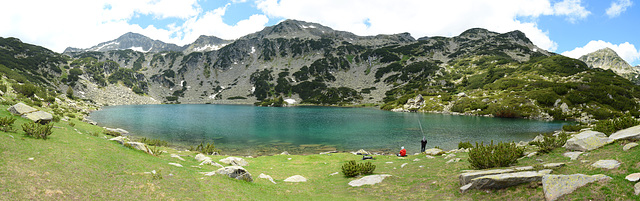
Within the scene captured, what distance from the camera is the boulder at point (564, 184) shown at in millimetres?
8953

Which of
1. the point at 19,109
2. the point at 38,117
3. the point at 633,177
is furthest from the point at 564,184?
the point at 19,109

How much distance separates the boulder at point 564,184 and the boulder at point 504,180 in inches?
35.0

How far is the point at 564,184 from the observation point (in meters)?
9.13

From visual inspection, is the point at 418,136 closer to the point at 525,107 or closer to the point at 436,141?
the point at 436,141

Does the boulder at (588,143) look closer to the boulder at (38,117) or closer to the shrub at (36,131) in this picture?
the shrub at (36,131)

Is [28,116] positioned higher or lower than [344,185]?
higher

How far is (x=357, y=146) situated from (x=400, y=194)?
33.6 m

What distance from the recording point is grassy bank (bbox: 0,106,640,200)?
30.6 ft

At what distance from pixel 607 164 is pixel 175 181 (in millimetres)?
20565

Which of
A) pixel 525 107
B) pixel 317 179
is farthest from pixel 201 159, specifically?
pixel 525 107

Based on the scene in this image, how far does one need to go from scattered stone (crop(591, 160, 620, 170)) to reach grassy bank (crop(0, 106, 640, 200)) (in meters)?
0.26

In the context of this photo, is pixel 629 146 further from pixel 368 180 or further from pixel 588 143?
pixel 368 180

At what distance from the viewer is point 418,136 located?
57094 millimetres

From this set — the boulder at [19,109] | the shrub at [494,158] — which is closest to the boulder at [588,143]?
the shrub at [494,158]
